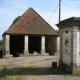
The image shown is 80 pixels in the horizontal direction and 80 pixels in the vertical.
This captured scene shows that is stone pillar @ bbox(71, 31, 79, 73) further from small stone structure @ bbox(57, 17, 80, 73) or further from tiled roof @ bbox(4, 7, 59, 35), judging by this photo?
tiled roof @ bbox(4, 7, 59, 35)

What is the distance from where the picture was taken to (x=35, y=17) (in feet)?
82.1

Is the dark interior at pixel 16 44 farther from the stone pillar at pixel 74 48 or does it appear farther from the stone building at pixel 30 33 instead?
the stone pillar at pixel 74 48

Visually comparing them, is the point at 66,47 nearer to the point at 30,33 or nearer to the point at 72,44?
the point at 72,44

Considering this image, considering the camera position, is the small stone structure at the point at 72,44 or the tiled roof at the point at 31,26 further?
the tiled roof at the point at 31,26

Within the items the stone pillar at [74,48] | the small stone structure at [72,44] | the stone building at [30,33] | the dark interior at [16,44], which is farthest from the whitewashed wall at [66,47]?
the dark interior at [16,44]

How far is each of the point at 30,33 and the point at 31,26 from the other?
4.59ft

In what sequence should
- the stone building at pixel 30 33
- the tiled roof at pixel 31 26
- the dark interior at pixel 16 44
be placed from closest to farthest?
1. the stone building at pixel 30 33
2. the tiled roof at pixel 31 26
3. the dark interior at pixel 16 44

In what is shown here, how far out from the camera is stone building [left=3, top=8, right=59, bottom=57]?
22516mm

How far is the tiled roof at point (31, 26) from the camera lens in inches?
903

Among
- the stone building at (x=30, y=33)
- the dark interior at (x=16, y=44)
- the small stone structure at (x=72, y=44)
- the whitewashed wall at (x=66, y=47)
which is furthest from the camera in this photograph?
the dark interior at (x=16, y=44)

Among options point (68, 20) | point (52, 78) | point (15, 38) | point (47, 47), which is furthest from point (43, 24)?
point (52, 78)

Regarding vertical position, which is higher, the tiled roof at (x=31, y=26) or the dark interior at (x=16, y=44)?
the tiled roof at (x=31, y=26)

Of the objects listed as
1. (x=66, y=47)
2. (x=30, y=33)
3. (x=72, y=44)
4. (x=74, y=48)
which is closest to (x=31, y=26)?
(x=30, y=33)

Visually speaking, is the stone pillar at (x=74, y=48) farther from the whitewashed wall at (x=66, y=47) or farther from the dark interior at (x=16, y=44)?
the dark interior at (x=16, y=44)
